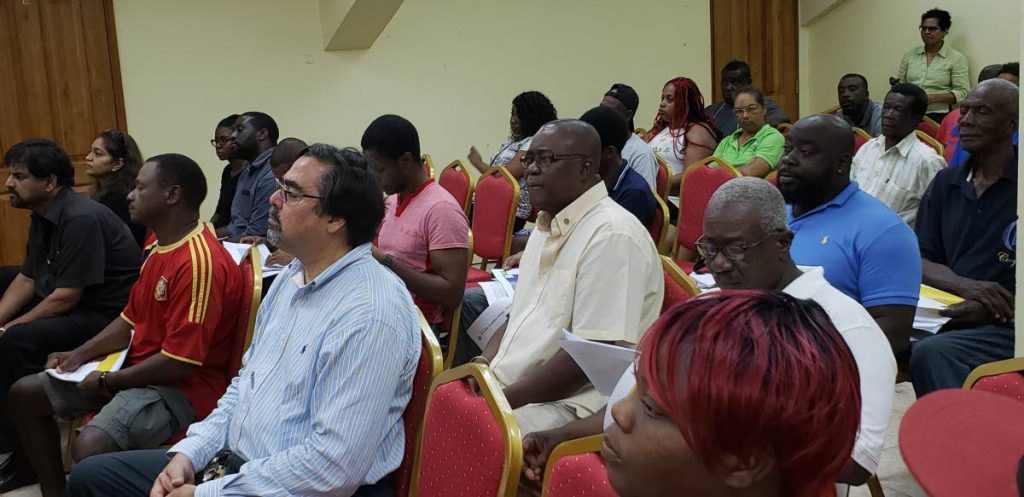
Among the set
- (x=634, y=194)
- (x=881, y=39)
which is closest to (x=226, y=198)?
(x=634, y=194)

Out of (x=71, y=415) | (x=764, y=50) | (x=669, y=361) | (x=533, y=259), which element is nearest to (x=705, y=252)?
(x=533, y=259)

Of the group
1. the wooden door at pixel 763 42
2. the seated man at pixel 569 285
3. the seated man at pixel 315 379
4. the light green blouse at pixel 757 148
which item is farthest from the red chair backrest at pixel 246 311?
the wooden door at pixel 763 42

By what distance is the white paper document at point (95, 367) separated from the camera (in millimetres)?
2664

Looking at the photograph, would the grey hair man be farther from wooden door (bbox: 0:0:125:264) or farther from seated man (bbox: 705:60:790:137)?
wooden door (bbox: 0:0:125:264)

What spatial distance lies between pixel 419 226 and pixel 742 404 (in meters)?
2.34

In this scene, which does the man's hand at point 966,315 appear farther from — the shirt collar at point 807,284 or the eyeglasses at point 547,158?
the eyeglasses at point 547,158

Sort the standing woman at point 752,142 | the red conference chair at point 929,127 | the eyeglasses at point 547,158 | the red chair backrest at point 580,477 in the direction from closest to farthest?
the red chair backrest at point 580,477 → the eyeglasses at point 547,158 → the standing woman at point 752,142 → the red conference chair at point 929,127

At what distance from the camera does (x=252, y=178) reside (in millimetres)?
4730

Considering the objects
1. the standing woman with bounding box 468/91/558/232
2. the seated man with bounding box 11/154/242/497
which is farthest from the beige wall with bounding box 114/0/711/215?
the seated man with bounding box 11/154/242/497

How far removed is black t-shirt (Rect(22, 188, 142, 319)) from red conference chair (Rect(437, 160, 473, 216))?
1.72 meters

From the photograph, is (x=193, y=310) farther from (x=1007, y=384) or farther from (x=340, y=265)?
(x=1007, y=384)

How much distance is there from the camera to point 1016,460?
966 mm

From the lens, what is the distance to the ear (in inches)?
→ 35.1

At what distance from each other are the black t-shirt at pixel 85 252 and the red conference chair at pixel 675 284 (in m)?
2.03
